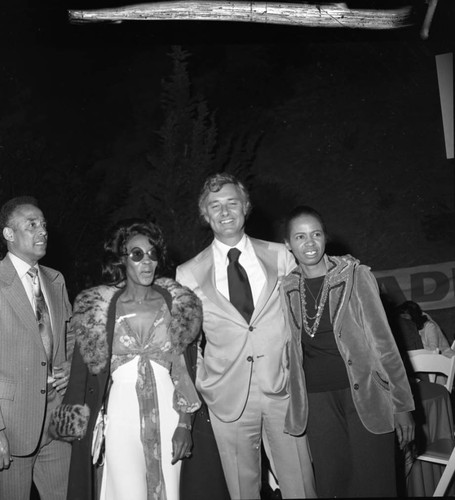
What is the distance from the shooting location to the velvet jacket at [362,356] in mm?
2701

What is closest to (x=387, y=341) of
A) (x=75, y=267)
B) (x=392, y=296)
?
(x=75, y=267)

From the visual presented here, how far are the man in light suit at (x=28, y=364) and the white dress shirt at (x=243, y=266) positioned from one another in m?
0.85

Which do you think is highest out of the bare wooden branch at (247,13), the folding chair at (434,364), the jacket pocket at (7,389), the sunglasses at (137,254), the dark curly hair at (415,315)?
the bare wooden branch at (247,13)

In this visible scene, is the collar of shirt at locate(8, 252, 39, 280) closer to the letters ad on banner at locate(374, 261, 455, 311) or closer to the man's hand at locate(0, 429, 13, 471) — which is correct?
the man's hand at locate(0, 429, 13, 471)

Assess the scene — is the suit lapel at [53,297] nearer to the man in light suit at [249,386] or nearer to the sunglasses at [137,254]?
the sunglasses at [137,254]

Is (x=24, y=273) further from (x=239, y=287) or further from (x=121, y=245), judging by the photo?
(x=239, y=287)

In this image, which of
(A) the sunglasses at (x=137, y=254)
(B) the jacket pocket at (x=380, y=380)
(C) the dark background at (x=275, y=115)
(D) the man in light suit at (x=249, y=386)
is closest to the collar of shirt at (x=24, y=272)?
(A) the sunglasses at (x=137, y=254)

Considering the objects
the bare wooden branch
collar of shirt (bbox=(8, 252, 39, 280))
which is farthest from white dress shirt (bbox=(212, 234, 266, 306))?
the bare wooden branch

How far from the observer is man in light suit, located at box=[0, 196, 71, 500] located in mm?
2824

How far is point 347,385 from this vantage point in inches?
108

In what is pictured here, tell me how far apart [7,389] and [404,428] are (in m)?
1.83

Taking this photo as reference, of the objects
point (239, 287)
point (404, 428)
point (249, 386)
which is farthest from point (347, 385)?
point (239, 287)

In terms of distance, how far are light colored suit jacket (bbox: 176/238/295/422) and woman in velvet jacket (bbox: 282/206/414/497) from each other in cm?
10

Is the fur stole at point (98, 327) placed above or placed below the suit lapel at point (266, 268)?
below
